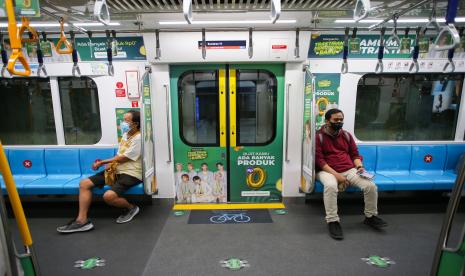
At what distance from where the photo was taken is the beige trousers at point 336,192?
3.37m

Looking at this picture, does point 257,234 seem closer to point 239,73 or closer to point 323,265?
point 323,265

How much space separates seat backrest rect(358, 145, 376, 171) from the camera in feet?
13.9

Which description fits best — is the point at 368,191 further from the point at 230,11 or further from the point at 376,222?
the point at 230,11

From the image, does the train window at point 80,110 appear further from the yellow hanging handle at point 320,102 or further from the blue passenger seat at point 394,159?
the blue passenger seat at point 394,159

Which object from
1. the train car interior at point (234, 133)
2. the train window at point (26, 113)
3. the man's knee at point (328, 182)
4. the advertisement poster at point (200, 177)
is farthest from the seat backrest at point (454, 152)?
the train window at point (26, 113)

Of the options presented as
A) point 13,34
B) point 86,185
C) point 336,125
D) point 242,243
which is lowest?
point 242,243

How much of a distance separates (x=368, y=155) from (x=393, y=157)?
0.41m

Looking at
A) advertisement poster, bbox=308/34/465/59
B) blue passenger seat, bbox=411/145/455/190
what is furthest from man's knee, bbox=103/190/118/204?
blue passenger seat, bbox=411/145/455/190

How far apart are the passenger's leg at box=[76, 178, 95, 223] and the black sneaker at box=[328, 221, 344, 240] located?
10.6ft

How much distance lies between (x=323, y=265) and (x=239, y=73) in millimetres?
2828

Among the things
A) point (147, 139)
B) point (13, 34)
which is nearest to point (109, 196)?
point (147, 139)

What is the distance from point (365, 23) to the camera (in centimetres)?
351

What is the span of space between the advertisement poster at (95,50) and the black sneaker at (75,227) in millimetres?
2413

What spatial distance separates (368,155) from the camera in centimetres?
427
